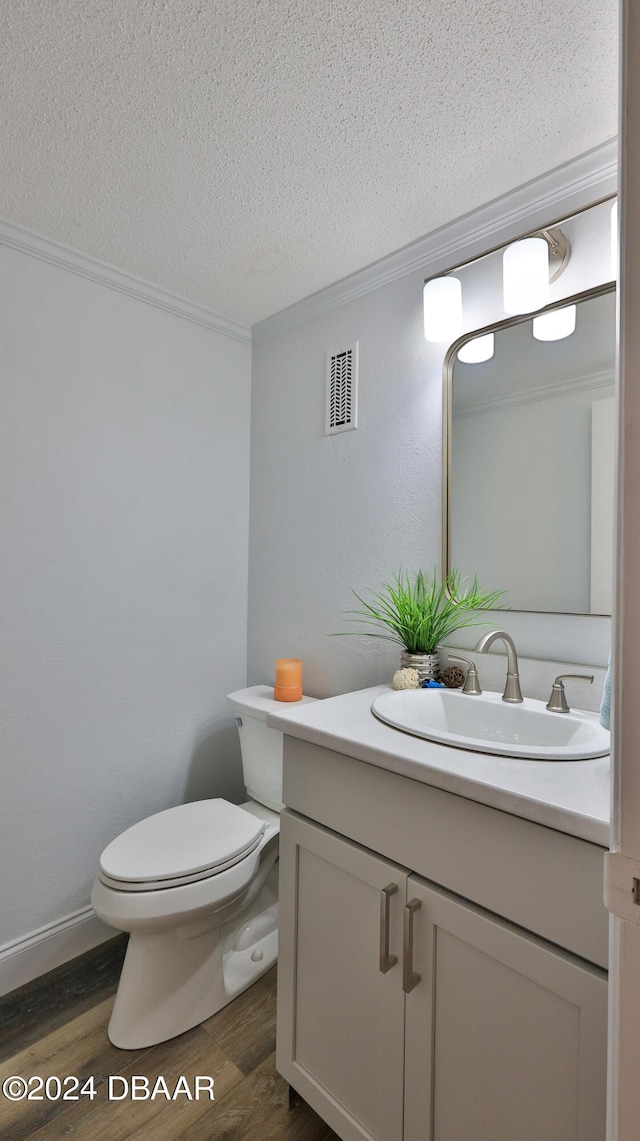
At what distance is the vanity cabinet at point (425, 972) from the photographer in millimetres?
764

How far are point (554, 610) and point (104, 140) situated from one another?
5.08 ft

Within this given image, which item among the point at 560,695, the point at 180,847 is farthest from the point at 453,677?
the point at 180,847

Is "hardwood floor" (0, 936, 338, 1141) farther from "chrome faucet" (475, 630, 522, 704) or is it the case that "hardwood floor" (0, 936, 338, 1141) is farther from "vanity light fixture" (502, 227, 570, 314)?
"vanity light fixture" (502, 227, 570, 314)

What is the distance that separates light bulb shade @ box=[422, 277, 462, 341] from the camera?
4.94 feet

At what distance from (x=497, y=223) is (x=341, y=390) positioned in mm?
654

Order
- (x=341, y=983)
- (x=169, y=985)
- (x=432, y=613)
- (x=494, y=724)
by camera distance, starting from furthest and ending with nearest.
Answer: (x=432, y=613), (x=169, y=985), (x=494, y=724), (x=341, y=983)

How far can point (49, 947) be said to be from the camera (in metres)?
1.66

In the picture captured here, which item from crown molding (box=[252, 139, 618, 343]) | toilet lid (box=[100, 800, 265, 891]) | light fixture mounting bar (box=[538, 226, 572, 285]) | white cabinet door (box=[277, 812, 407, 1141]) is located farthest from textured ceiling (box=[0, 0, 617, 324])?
toilet lid (box=[100, 800, 265, 891])

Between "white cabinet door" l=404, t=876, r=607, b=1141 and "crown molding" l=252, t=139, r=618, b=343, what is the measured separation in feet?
5.05

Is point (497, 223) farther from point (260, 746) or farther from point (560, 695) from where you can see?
point (260, 746)

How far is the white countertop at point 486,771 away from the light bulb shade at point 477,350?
101 centimetres

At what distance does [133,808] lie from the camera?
1901mm

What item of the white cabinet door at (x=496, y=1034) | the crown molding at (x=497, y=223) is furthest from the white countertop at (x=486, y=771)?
the crown molding at (x=497, y=223)

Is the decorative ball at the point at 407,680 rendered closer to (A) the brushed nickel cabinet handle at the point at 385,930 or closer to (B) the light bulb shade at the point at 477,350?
(A) the brushed nickel cabinet handle at the point at 385,930
